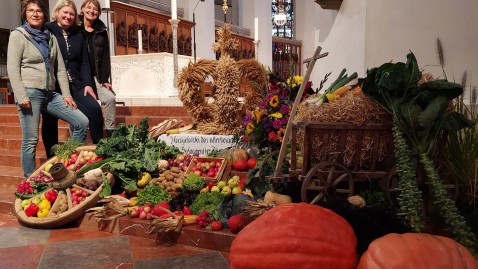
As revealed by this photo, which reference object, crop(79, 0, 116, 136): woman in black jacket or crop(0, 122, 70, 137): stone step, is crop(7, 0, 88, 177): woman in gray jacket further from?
crop(0, 122, 70, 137): stone step

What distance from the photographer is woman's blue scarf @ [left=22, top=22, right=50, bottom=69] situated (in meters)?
4.15

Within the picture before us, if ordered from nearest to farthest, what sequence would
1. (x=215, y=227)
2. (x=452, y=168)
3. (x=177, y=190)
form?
(x=452, y=168)
(x=215, y=227)
(x=177, y=190)

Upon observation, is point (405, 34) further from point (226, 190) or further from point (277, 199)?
point (226, 190)

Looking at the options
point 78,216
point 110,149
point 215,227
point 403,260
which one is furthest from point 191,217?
point 403,260

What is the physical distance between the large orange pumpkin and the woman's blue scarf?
10.4ft

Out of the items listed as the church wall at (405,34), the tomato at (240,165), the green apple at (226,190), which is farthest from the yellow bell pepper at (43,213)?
the church wall at (405,34)

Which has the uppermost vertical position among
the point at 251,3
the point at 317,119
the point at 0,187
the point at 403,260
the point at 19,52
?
the point at 251,3

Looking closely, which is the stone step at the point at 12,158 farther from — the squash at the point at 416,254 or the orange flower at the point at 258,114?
the squash at the point at 416,254

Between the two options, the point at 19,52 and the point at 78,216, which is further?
the point at 19,52

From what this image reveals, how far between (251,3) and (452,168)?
575 inches

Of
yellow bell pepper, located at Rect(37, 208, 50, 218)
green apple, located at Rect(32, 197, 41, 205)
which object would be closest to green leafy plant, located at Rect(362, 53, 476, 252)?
yellow bell pepper, located at Rect(37, 208, 50, 218)

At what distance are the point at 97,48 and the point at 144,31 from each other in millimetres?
7202

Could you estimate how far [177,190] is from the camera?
402 cm

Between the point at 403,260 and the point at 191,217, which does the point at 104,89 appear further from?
the point at 403,260
